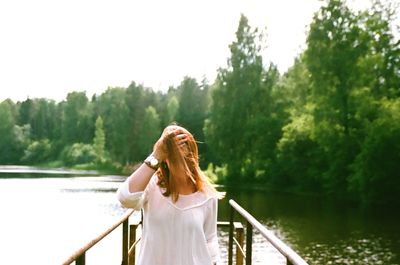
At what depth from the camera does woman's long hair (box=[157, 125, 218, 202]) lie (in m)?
2.56

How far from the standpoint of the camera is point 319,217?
30609mm

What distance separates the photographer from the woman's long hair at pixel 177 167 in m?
2.56

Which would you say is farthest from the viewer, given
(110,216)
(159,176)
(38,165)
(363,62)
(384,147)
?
(38,165)

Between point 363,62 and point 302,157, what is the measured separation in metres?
11.8

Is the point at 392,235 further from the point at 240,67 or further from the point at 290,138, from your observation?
the point at 240,67

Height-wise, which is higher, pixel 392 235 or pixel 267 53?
pixel 267 53

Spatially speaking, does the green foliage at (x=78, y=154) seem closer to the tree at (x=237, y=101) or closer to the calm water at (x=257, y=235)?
the tree at (x=237, y=101)

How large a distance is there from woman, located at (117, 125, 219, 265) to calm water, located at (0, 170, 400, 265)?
11520 mm

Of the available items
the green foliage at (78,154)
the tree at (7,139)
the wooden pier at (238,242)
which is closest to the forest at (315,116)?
the green foliage at (78,154)

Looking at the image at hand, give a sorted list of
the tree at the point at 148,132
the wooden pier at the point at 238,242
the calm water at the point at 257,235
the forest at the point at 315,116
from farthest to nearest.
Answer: the tree at the point at 148,132 < the forest at the point at 315,116 < the calm water at the point at 257,235 < the wooden pier at the point at 238,242

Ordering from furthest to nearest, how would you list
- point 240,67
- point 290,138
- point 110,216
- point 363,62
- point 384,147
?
1. point 240,67
2. point 290,138
3. point 363,62
4. point 384,147
5. point 110,216

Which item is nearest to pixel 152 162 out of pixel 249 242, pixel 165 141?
pixel 165 141

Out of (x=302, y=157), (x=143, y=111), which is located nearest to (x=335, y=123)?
(x=302, y=157)

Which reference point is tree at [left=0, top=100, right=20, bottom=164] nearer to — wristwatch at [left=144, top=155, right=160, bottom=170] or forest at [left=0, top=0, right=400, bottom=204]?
forest at [left=0, top=0, right=400, bottom=204]
